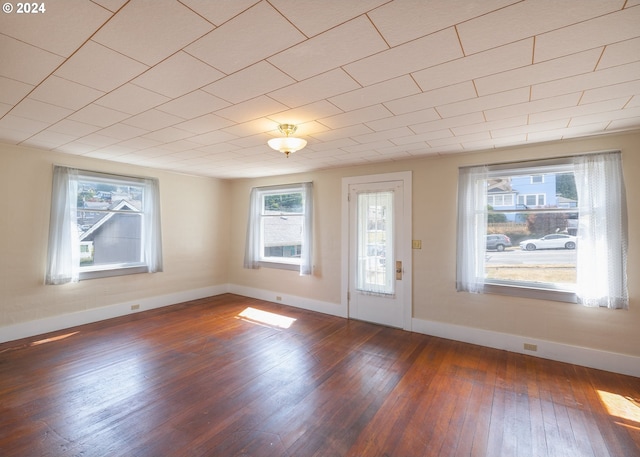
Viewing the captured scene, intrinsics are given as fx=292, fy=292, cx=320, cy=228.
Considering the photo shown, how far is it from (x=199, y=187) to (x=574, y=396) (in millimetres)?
6187

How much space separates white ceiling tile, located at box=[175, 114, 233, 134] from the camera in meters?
2.70

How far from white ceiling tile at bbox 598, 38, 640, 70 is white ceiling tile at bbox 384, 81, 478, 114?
68 cm

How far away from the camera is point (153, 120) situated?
2.77 m

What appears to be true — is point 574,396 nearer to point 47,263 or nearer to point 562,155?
point 562,155

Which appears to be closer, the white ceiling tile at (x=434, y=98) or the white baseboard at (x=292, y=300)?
the white ceiling tile at (x=434, y=98)

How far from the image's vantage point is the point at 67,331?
4031 mm

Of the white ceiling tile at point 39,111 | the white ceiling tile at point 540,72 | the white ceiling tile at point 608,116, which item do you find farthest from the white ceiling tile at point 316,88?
the white ceiling tile at point 608,116

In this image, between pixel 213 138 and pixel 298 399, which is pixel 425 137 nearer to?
pixel 213 138

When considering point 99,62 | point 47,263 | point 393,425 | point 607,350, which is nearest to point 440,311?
point 607,350

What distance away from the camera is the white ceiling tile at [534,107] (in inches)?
87.9

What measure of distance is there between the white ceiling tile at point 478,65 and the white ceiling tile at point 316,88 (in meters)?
0.46

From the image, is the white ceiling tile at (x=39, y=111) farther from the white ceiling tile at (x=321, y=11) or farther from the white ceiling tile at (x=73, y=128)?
the white ceiling tile at (x=321, y=11)

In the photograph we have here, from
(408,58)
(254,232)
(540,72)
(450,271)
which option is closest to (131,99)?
(408,58)

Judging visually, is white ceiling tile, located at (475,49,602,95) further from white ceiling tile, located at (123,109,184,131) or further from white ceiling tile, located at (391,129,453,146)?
white ceiling tile, located at (123,109,184,131)
